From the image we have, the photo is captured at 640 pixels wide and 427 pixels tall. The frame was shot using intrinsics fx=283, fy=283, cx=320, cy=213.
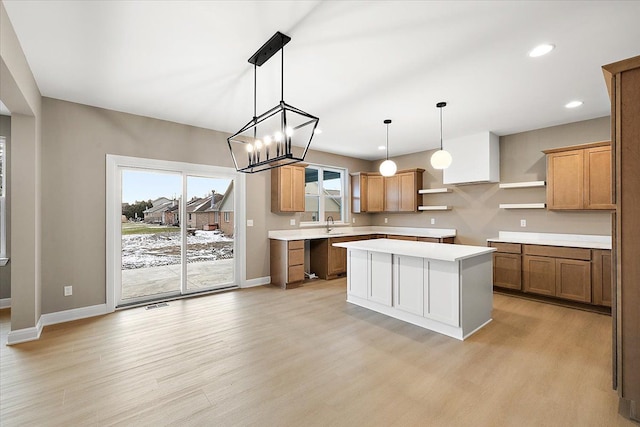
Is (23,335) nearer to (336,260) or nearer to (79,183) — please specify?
(79,183)

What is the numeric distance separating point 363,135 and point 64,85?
418 centimetres

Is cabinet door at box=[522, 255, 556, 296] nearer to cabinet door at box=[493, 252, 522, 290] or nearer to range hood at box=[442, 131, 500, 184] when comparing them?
cabinet door at box=[493, 252, 522, 290]

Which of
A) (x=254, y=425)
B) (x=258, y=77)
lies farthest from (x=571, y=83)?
(x=254, y=425)

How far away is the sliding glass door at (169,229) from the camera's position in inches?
161

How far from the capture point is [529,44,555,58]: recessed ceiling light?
8.06 feet

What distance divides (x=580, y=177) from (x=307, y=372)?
4.62 meters

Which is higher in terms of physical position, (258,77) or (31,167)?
(258,77)

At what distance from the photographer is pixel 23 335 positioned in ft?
9.82

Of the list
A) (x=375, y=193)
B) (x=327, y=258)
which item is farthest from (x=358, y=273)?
(x=375, y=193)

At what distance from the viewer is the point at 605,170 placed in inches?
153

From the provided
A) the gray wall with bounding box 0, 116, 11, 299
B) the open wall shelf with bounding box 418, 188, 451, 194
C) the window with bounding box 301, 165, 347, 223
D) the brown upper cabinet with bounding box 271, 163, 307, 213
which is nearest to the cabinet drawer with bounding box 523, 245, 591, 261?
the open wall shelf with bounding box 418, 188, 451, 194

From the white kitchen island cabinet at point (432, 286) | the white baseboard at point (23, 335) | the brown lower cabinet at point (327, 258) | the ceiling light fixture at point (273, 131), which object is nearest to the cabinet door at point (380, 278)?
the white kitchen island cabinet at point (432, 286)

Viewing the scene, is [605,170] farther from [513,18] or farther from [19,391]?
[19,391]

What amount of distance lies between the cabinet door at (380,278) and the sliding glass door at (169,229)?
8.39 feet
